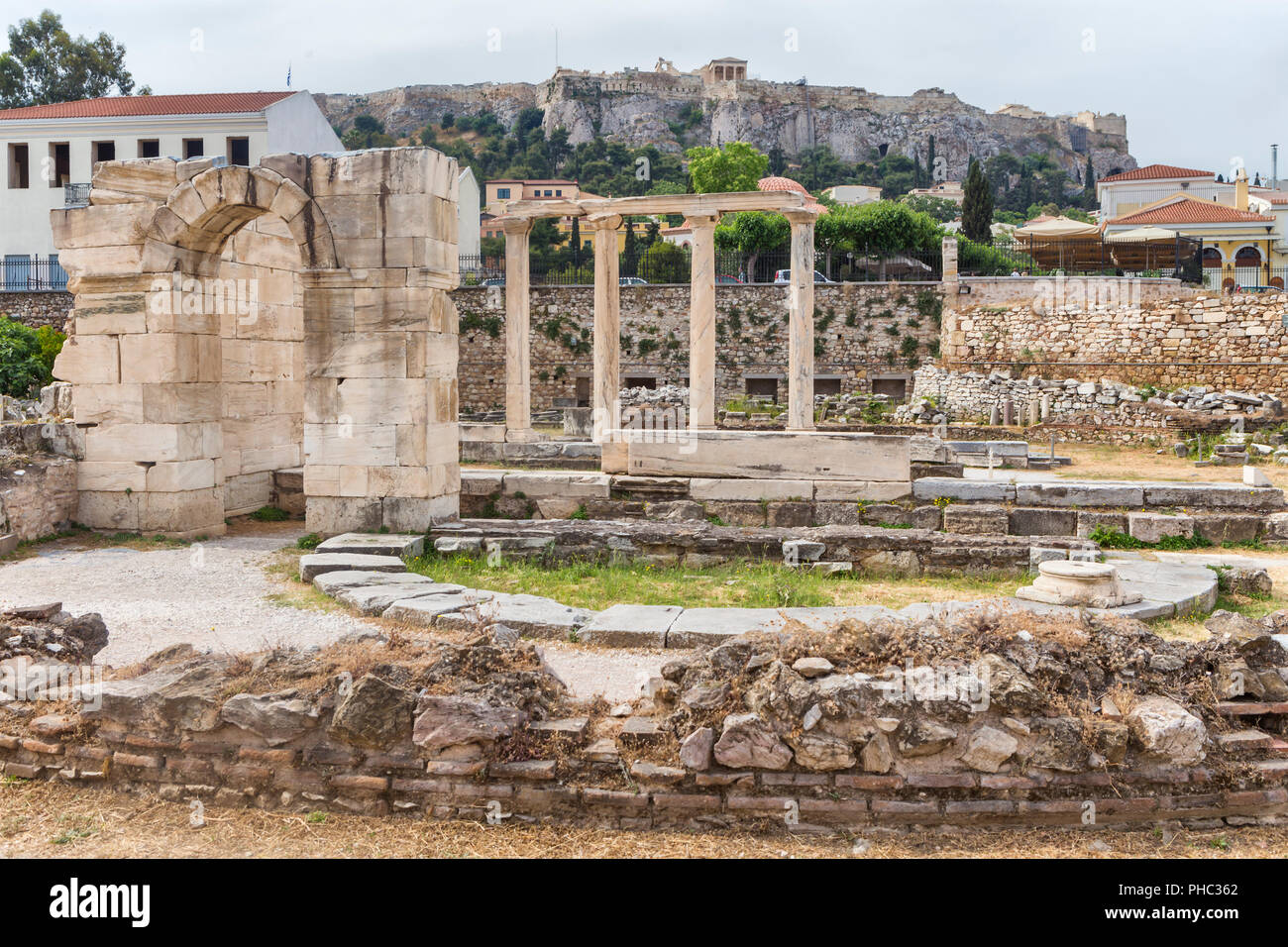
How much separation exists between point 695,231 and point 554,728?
1414 cm

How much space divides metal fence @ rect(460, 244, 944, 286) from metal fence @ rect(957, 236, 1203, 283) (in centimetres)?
204

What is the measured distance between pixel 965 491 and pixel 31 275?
128ft

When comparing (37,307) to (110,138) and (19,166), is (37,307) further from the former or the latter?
A: (19,166)

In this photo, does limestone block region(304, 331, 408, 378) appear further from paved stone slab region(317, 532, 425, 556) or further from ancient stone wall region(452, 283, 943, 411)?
ancient stone wall region(452, 283, 943, 411)

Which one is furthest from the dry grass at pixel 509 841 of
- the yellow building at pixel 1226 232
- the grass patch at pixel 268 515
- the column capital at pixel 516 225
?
the yellow building at pixel 1226 232

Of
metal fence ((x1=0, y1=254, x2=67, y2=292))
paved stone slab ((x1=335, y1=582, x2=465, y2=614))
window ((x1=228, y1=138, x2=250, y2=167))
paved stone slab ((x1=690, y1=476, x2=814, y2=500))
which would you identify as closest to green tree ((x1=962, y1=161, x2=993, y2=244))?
window ((x1=228, y1=138, x2=250, y2=167))

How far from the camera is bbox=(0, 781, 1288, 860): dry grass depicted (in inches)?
183

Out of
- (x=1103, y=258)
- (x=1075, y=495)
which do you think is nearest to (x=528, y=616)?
(x=1075, y=495)

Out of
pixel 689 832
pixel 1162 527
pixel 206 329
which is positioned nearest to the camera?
pixel 689 832

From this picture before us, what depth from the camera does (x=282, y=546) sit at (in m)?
11.3

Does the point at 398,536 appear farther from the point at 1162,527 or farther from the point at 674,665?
the point at 1162,527

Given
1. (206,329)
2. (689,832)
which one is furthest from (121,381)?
(689,832)

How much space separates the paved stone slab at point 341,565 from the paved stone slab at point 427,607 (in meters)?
1.25

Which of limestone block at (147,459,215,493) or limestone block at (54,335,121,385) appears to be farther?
limestone block at (54,335,121,385)
